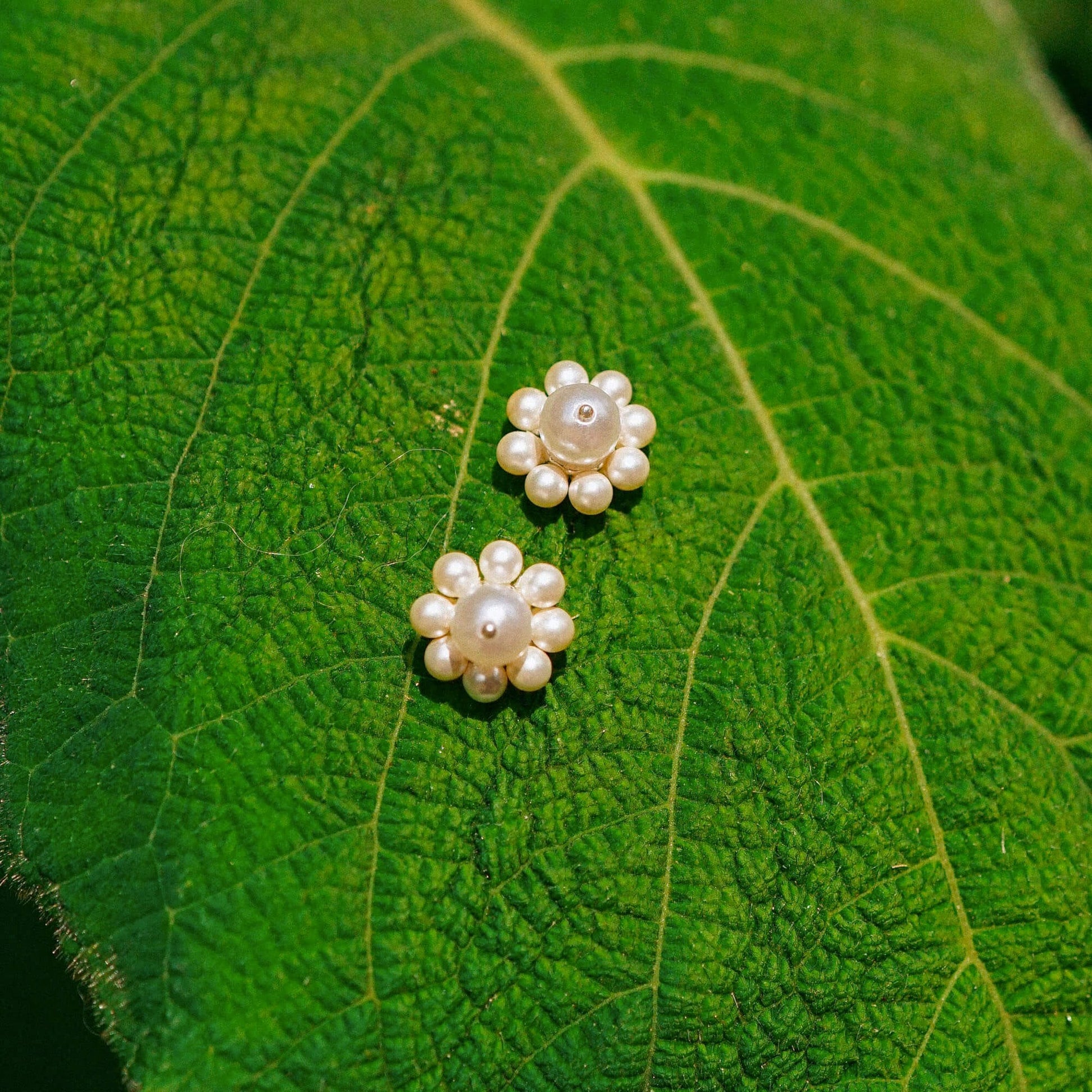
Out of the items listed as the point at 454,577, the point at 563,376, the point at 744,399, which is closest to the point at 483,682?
the point at 454,577

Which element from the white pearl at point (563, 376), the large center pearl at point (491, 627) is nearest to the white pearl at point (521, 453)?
the white pearl at point (563, 376)

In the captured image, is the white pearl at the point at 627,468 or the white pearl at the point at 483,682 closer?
the white pearl at the point at 483,682

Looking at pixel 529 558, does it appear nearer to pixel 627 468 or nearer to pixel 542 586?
pixel 542 586

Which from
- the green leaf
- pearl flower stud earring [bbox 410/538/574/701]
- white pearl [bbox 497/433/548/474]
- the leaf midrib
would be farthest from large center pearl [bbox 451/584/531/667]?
the leaf midrib

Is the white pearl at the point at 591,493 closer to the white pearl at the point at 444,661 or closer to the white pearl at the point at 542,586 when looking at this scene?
the white pearl at the point at 542,586

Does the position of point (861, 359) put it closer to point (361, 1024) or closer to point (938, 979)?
point (938, 979)
